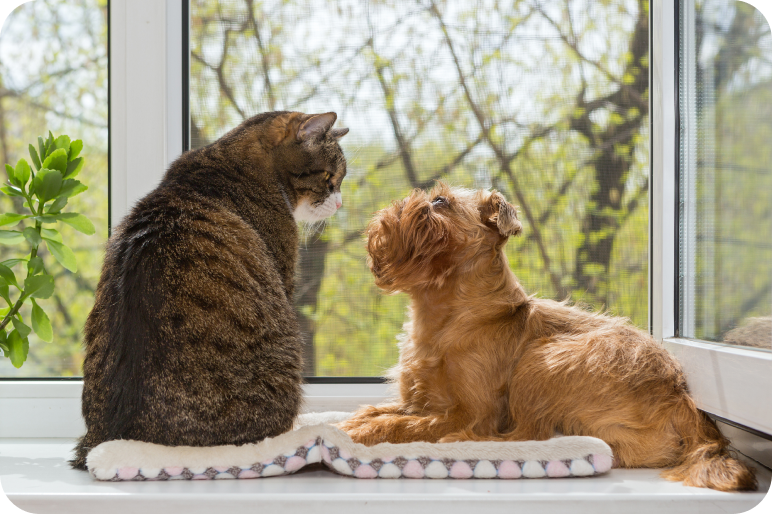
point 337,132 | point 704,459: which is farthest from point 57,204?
point 704,459

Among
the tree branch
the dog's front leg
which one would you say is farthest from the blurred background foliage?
the dog's front leg

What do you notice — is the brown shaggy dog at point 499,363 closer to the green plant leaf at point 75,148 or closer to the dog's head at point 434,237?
the dog's head at point 434,237

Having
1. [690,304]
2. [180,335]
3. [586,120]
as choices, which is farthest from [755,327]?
[180,335]

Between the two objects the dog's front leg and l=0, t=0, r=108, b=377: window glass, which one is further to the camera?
l=0, t=0, r=108, b=377: window glass

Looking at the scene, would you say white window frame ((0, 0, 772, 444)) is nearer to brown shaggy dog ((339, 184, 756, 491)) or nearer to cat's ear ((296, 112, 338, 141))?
brown shaggy dog ((339, 184, 756, 491))

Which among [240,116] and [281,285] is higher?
[240,116]

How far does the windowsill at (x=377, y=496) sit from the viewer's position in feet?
3.51

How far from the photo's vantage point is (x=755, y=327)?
4.10 feet

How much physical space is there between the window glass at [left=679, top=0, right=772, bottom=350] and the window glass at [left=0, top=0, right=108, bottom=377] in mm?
1762

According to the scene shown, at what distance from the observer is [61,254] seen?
1398 mm

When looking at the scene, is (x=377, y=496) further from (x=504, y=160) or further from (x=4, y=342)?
(x=504, y=160)

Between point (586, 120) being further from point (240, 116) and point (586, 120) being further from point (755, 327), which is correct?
point (240, 116)

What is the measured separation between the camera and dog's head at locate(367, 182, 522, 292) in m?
1.39

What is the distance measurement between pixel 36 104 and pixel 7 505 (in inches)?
48.2
